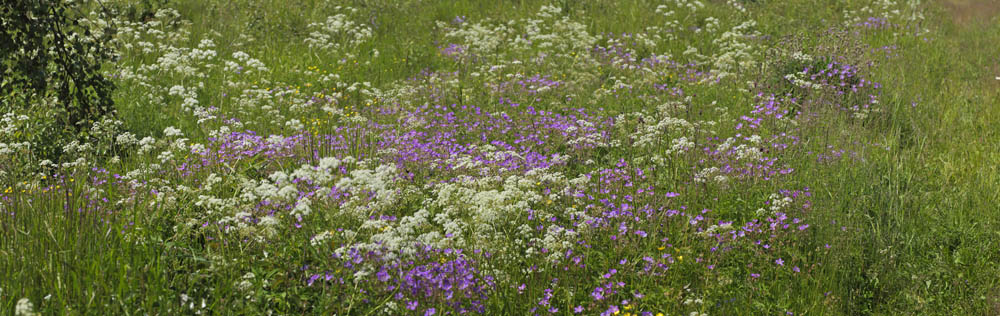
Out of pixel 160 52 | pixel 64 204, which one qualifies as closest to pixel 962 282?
pixel 64 204

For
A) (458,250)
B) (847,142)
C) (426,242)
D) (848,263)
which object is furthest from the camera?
(847,142)

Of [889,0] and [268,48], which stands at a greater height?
[268,48]

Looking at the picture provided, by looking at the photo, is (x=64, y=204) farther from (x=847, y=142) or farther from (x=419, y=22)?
(x=419, y=22)

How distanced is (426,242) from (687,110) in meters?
3.57

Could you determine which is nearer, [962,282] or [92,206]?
[92,206]

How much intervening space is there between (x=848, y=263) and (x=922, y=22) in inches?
296

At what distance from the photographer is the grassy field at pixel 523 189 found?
338cm

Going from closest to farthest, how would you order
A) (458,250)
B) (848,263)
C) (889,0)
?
(458,250)
(848,263)
(889,0)

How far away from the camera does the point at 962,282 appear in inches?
165

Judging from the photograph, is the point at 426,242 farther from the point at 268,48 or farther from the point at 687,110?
the point at 268,48

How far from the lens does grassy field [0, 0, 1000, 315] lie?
3381 mm

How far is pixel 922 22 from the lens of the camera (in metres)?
10.1

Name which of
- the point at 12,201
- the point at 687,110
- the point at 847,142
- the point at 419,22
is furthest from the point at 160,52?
the point at 847,142

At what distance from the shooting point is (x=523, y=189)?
458 cm
